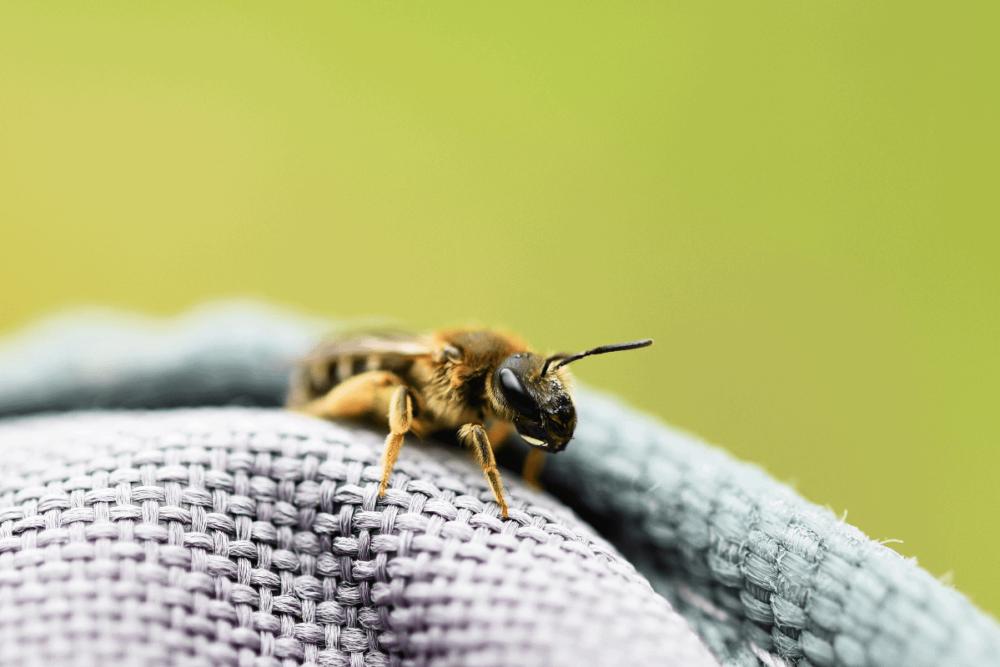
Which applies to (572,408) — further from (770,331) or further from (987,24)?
(987,24)

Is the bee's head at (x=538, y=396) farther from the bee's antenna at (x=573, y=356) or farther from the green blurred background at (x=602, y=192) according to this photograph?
the green blurred background at (x=602, y=192)

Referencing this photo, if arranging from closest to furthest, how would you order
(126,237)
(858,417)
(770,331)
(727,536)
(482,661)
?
(482,661), (727,536), (858,417), (770,331), (126,237)

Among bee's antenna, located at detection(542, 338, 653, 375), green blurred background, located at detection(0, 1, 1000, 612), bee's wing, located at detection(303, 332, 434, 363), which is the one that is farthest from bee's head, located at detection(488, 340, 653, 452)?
green blurred background, located at detection(0, 1, 1000, 612)

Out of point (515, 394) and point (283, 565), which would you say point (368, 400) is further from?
point (283, 565)

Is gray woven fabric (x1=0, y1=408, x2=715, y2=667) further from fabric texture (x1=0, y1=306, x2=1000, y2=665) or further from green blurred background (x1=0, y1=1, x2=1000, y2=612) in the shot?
green blurred background (x1=0, y1=1, x2=1000, y2=612)

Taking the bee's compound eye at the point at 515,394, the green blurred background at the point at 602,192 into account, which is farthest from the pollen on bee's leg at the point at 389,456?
the green blurred background at the point at 602,192

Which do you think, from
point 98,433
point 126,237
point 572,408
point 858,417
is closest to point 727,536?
point 572,408
